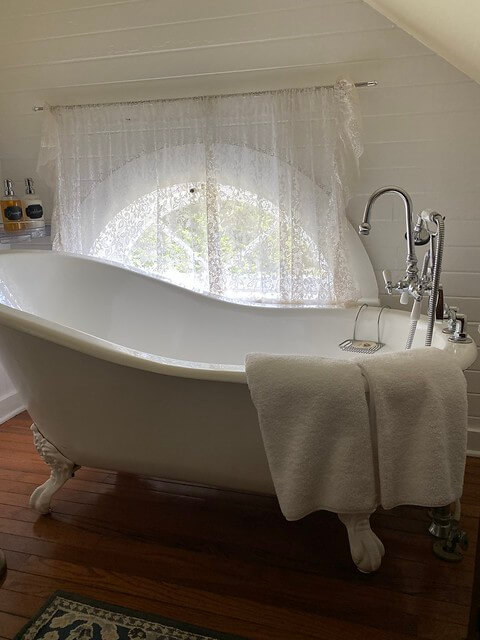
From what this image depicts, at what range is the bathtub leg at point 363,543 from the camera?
1.59 metres

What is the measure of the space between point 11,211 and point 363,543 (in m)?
2.07

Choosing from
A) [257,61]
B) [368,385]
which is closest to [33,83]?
[257,61]

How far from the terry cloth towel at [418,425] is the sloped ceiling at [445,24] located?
854 millimetres

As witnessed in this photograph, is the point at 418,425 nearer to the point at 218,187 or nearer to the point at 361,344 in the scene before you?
the point at 361,344

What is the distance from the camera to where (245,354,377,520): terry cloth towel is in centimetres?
140

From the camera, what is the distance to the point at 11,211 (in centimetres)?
261

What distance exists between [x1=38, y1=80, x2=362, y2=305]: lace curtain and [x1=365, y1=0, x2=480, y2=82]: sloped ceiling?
0.96ft

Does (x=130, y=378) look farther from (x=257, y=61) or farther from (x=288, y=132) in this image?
(x=257, y=61)

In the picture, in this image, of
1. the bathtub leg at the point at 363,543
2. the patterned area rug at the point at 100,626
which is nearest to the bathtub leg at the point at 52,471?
the patterned area rug at the point at 100,626

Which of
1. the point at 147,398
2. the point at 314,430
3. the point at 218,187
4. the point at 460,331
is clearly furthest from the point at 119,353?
the point at 218,187

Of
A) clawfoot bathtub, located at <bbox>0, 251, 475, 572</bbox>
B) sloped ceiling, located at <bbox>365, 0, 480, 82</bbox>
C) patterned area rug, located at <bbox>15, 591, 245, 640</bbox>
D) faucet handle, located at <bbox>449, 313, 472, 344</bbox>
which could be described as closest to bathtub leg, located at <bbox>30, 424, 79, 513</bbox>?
clawfoot bathtub, located at <bbox>0, 251, 475, 572</bbox>

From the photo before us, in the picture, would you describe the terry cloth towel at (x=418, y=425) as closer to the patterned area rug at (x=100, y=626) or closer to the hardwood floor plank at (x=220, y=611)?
the hardwood floor plank at (x=220, y=611)

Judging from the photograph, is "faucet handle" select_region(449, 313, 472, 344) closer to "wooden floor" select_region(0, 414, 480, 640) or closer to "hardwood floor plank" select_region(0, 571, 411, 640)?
"wooden floor" select_region(0, 414, 480, 640)

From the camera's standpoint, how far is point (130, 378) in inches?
63.6
